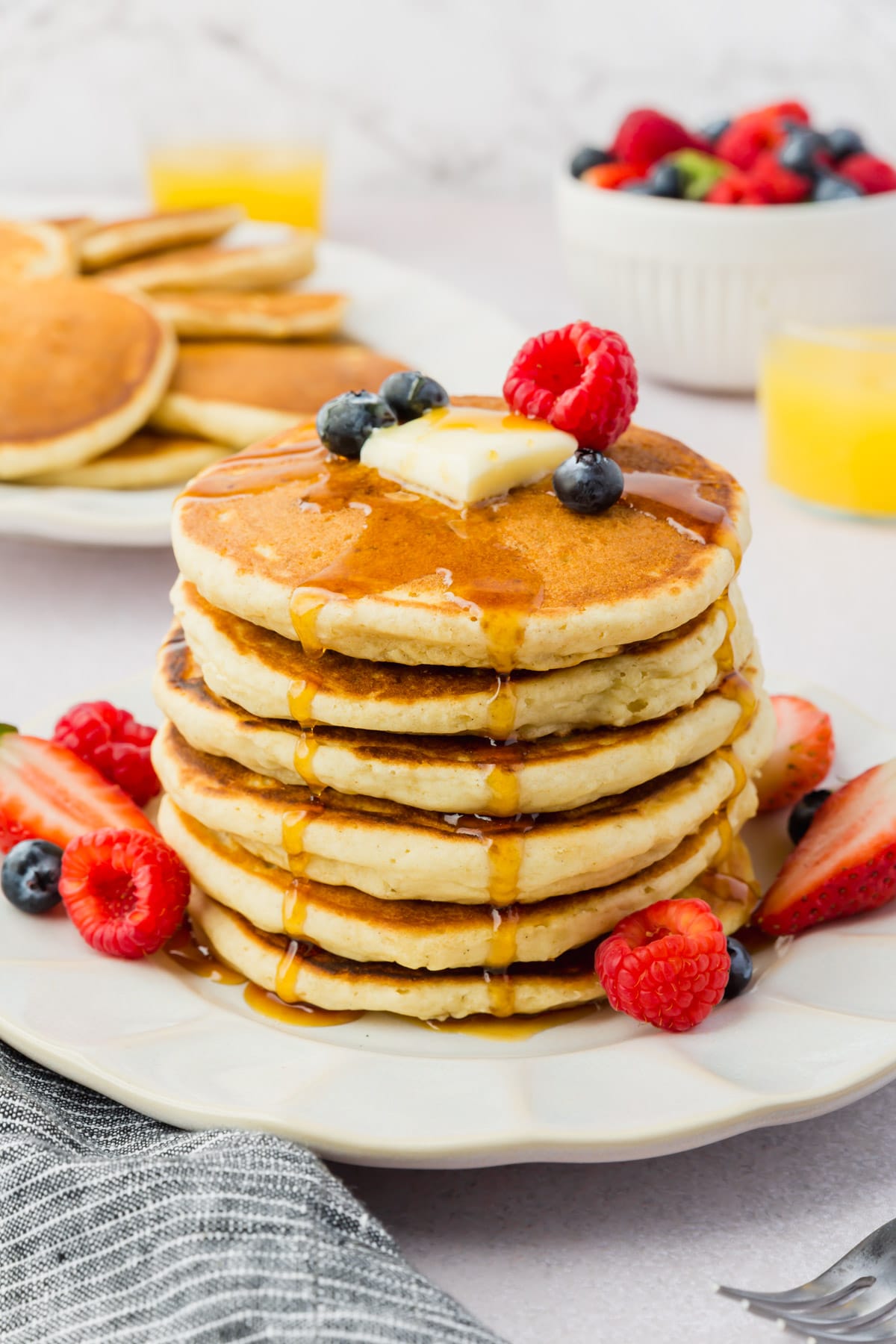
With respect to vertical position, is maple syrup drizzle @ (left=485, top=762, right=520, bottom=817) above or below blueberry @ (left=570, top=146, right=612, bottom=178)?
below

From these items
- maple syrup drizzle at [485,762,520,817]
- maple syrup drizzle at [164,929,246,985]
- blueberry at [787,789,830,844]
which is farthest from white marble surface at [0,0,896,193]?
maple syrup drizzle at [485,762,520,817]

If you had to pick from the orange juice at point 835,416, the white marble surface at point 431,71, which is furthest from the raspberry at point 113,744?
the white marble surface at point 431,71

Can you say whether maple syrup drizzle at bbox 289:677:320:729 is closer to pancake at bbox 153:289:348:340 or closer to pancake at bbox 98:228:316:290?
pancake at bbox 153:289:348:340

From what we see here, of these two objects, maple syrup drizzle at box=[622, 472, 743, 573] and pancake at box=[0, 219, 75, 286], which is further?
pancake at box=[0, 219, 75, 286]

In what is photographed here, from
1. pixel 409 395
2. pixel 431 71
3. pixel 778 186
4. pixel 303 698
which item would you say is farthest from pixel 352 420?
pixel 431 71

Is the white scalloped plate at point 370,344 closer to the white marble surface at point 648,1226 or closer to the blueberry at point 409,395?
the white marble surface at point 648,1226

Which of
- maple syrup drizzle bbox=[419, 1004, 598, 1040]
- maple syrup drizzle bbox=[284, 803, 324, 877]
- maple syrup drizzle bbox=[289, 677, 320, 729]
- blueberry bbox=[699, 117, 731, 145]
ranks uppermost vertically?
blueberry bbox=[699, 117, 731, 145]
